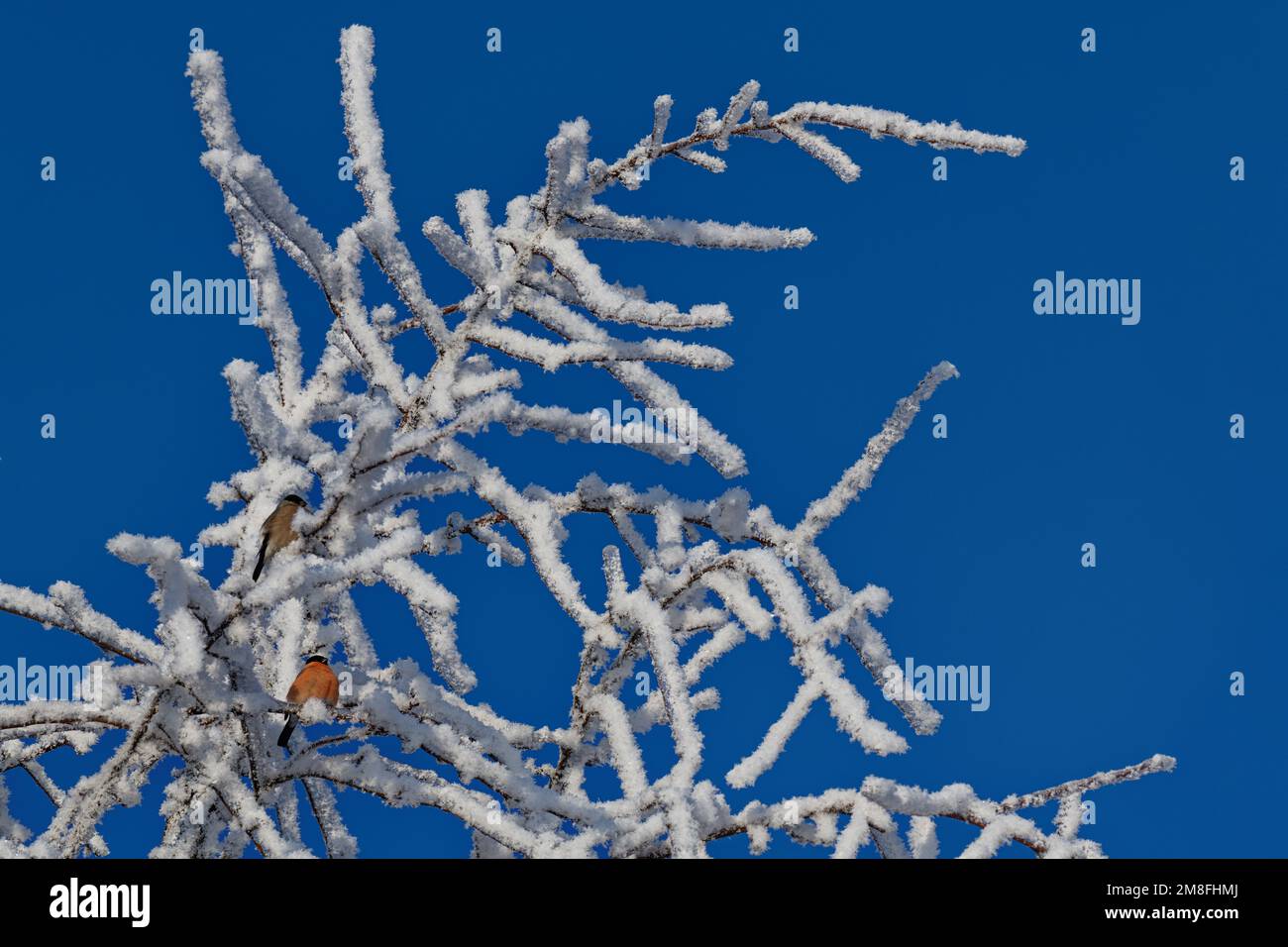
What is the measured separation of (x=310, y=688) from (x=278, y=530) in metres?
0.41

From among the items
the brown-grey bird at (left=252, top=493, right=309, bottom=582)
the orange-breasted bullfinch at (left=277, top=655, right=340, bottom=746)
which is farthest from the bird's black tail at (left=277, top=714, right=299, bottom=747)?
the brown-grey bird at (left=252, top=493, right=309, bottom=582)

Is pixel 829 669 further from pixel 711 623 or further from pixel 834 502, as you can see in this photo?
pixel 711 623

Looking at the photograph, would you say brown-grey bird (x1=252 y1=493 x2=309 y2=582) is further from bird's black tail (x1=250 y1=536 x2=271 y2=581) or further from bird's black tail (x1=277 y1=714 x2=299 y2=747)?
bird's black tail (x1=277 y1=714 x2=299 y2=747)

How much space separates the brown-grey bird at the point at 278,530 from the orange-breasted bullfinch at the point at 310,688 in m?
0.27

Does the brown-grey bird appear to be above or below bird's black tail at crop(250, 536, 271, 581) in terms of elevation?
above

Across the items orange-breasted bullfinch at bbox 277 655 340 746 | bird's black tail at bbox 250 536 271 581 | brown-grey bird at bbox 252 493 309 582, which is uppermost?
brown-grey bird at bbox 252 493 309 582

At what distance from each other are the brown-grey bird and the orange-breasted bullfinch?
0.27 metres

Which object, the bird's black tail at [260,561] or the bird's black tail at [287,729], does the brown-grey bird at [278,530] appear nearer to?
the bird's black tail at [260,561]

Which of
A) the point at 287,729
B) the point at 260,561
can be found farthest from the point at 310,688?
the point at 260,561

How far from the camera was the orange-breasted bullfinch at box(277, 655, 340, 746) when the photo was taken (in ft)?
10.1

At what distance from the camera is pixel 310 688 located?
3.08 m

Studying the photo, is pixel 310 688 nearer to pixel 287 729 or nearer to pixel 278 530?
pixel 287 729
